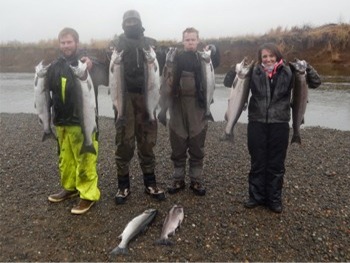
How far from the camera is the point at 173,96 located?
4.98 m

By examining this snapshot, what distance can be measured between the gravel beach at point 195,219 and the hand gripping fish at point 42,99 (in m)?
1.18

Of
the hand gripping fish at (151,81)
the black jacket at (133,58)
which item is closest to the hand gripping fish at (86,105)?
the black jacket at (133,58)

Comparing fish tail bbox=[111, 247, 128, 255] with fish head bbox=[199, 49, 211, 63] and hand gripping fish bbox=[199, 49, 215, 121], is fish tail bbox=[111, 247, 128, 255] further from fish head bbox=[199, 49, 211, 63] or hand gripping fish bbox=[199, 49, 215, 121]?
fish head bbox=[199, 49, 211, 63]

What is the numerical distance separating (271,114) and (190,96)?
3.53ft

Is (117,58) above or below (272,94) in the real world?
above

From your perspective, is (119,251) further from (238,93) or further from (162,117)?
(238,93)

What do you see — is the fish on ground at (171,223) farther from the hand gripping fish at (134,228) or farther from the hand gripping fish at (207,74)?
the hand gripping fish at (207,74)

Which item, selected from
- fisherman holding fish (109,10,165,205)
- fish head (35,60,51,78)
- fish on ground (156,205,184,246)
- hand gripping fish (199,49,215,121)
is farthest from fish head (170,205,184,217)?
fish head (35,60,51,78)

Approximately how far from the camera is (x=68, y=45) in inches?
177

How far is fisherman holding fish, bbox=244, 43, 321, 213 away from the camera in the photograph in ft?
15.0

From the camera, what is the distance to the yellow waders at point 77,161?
4.72 m

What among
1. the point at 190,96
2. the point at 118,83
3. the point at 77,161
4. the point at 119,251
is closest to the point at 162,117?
the point at 190,96

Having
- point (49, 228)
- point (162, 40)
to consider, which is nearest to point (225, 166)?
point (49, 228)

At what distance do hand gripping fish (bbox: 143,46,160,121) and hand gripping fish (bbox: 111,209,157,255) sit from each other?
1210mm
